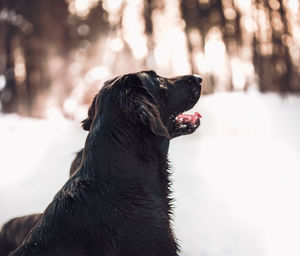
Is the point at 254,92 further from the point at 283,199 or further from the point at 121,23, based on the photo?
the point at 283,199

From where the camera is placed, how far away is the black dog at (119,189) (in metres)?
2.04

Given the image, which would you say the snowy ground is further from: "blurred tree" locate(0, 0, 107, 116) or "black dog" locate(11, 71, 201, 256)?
"black dog" locate(11, 71, 201, 256)

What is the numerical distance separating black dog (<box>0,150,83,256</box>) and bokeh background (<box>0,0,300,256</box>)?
3.05 metres

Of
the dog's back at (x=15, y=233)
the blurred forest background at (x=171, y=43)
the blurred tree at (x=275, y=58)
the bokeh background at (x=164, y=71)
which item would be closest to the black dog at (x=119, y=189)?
the dog's back at (x=15, y=233)

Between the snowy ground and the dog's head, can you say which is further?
the snowy ground

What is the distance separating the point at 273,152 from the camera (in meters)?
6.88

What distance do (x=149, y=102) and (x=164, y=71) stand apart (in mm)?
6299

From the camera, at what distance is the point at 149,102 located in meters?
2.37

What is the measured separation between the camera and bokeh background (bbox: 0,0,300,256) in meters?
6.85

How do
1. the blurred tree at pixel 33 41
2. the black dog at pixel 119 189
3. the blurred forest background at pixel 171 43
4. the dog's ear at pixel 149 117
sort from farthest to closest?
the blurred tree at pixel 33 41
the blurred forest background at pixel 171 43
the dog's ear at pixel 149 117
the black dog at pixel 119 189

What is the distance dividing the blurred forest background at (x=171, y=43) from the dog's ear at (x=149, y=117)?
614cm

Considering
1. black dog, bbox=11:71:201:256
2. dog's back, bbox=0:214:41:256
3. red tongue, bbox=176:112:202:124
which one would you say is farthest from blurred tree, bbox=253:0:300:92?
dog's back, bbox=0:214:41:256

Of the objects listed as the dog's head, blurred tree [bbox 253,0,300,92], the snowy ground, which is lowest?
the snowy ground

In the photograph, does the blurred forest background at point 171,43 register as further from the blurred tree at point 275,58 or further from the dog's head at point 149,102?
the dog's head at point 149,102
